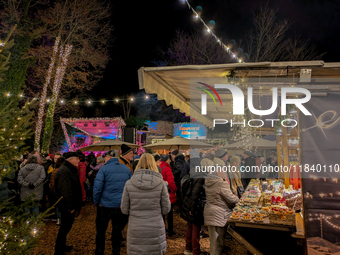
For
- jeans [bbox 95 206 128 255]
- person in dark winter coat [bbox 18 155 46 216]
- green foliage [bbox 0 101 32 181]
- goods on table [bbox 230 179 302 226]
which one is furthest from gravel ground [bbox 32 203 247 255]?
green foliage [bbox 0 101 32 181]

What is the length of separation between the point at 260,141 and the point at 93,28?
12488mm

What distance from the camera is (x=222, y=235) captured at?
3771mm

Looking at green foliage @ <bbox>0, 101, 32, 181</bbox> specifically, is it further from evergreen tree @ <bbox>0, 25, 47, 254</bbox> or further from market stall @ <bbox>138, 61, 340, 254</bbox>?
market stall @ <bbox>138, 61, 340, 254</bbox>

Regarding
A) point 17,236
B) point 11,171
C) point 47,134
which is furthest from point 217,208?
point 47,134

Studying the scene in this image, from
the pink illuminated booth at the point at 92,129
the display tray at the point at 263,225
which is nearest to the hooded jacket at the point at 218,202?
the display tray at the point at 263,225

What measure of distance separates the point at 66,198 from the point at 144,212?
1.77 m

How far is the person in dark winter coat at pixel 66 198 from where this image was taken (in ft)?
13.0

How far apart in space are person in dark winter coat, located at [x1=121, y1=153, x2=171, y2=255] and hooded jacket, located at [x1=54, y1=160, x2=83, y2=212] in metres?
1.48

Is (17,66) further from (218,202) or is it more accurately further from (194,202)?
(218,202)

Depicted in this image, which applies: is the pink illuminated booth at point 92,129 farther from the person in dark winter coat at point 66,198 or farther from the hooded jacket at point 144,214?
the hooded jacket at point 144,214

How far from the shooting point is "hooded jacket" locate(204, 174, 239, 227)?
3.68 meters

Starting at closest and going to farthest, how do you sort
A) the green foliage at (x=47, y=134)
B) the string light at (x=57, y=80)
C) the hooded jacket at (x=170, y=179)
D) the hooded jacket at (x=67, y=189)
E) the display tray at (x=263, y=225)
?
the display tray at (x=263, y=225), the hooded jacket at (x=67, y=189), the hooded jacket at (x=170, y=179), the green foliage at (x=47, y=134), the string light at (x=57, y=80)

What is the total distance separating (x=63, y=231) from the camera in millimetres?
3969

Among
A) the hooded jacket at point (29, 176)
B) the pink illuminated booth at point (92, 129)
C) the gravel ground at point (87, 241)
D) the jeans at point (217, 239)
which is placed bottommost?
the gravel ground at point (87, 241)
